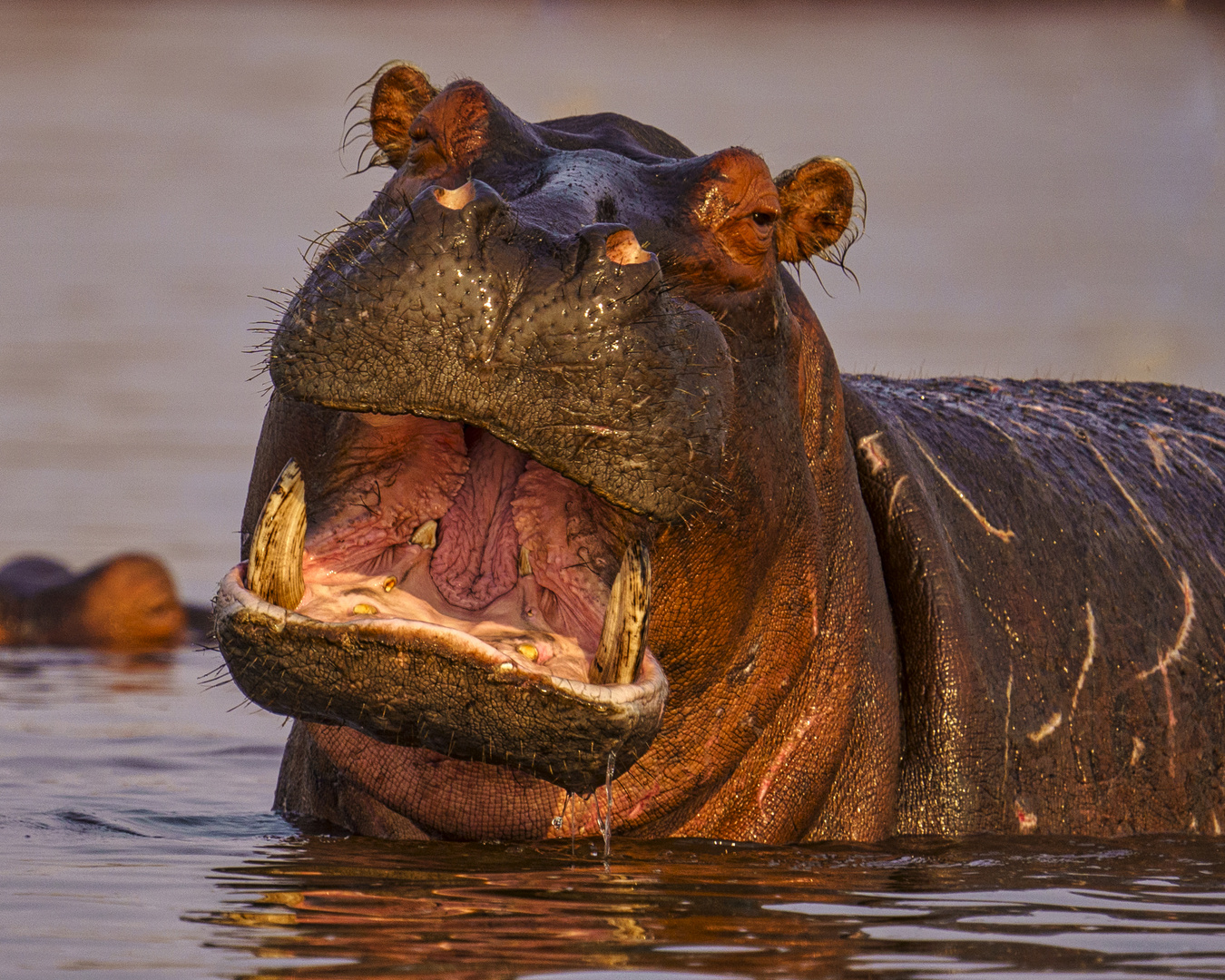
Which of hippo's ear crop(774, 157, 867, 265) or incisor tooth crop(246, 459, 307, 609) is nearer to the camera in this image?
incisor tooth crop(246, 459, 307, 609)

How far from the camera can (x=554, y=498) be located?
17.8 feet

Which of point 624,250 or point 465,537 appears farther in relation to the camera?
point 465,537

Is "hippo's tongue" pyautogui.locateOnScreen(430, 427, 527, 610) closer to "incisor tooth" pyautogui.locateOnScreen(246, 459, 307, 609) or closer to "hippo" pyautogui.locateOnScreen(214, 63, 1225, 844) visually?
"hippo" pyautogui.locateOnScreen(214, 63, 1225, 844)

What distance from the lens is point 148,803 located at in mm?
7168

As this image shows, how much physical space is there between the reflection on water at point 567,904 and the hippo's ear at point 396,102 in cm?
203

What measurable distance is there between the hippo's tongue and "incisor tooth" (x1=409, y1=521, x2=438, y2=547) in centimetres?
2

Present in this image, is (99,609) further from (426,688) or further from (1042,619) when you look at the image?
(426,688)

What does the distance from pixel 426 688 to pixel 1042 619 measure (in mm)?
2468

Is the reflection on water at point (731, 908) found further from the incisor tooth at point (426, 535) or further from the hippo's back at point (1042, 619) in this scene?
the incisor tooth at point (426, 535)

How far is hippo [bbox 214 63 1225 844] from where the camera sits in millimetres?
4828

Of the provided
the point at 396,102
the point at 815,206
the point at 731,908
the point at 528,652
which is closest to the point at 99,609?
the point at 396,102

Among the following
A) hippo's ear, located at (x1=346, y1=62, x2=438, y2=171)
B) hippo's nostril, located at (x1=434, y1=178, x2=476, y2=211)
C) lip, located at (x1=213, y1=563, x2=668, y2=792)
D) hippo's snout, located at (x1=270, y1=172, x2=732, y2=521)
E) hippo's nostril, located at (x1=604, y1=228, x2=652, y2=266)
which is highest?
hippo's ear, located at (x1=346, y1=62, x2=438, y2=171)

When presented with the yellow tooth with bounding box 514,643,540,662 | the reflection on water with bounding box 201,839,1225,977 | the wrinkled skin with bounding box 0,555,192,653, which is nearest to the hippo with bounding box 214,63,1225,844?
the yellow tooth with bounding box 514,643,540,662

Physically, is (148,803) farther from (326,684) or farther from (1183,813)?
(1183,813)
